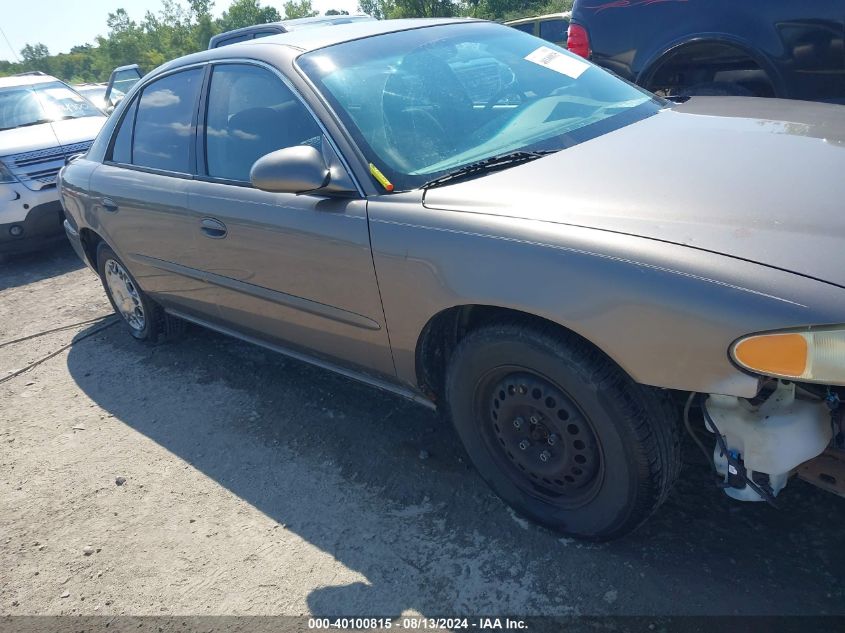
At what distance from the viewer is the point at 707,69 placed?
15.7 ft

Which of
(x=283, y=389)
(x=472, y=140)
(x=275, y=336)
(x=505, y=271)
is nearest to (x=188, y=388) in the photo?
(x=283, y=389)

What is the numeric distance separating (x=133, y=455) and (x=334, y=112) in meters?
1.91

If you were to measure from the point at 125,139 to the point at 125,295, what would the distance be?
1014mm

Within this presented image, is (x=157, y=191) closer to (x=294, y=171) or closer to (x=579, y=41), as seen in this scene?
(x=294, y=171)

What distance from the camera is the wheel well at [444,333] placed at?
227cm

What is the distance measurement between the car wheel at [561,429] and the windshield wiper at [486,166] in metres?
0.57

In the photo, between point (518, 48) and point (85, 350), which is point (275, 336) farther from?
point (85, 350)

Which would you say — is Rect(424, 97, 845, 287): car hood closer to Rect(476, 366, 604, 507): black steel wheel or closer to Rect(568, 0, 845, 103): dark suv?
Rect(476, 366, 604, 507): black steel wheel

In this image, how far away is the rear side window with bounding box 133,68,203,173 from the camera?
138 inches

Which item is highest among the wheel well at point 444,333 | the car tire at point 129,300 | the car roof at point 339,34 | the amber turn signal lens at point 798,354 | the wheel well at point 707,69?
the car roof at point 339,34

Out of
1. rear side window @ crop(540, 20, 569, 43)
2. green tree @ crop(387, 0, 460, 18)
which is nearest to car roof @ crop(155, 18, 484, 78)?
rear side window @ crop(540, 20, 569, 43)

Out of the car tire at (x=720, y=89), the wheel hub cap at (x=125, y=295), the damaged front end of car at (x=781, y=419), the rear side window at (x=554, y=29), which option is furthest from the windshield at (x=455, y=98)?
the rear side window at (x=554, y=29)

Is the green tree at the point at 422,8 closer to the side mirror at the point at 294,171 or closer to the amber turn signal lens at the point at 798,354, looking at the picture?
the side mirror at the point at 294,171

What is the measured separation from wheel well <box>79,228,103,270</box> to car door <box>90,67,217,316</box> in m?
0.40
